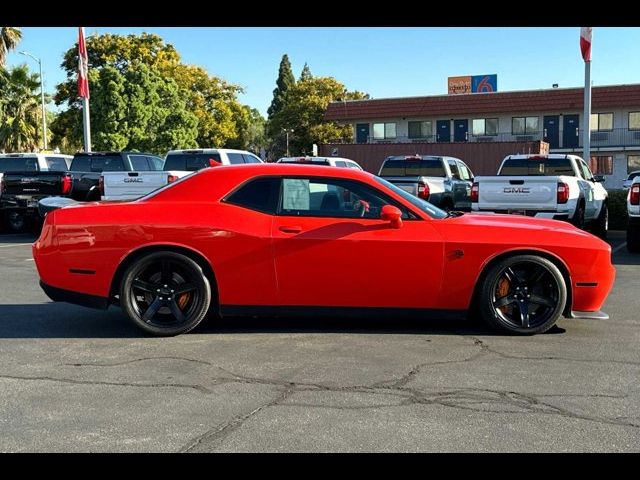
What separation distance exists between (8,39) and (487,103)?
30241 millimetres

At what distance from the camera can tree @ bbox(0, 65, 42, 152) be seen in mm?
46000

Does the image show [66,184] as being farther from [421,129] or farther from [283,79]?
[283,79]

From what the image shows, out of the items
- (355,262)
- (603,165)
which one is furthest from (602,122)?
(355,262)

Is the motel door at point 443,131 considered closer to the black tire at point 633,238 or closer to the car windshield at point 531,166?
the car windshield at point 531,166

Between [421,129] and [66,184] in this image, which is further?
[421,129]

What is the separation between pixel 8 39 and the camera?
130 feet

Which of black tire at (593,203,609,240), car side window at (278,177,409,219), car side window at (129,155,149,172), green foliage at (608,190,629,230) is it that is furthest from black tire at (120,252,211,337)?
green foliage at (608,190,629,230)

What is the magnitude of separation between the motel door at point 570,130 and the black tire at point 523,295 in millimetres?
42597

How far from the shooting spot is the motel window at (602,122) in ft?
148

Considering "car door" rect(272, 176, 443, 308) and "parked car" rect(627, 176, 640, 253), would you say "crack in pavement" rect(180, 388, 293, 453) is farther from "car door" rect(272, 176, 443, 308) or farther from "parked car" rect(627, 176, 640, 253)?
"parked car" rect(627, 176, 640, 253)

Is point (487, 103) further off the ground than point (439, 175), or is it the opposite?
point (487, 103)

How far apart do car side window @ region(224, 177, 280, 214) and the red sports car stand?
0.07ft

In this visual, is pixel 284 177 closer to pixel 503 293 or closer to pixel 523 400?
pixel 503 293

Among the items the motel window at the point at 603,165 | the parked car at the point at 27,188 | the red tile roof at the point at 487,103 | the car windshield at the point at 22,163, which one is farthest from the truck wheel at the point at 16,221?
the motel window at the point at 603,165
